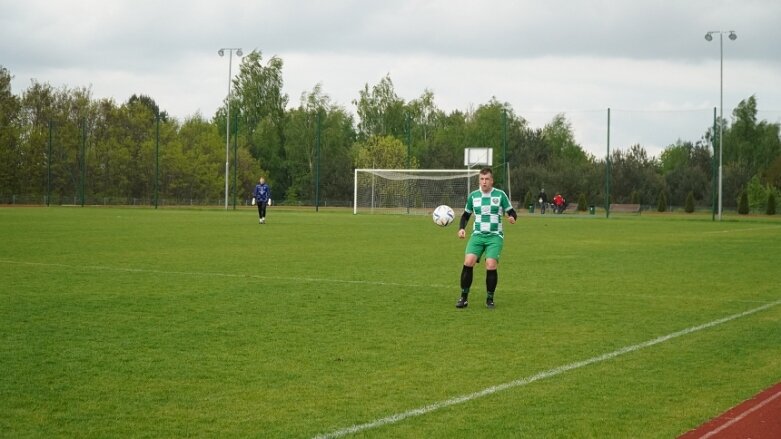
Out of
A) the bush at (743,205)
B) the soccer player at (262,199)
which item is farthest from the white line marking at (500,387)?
the bush at (743,205)

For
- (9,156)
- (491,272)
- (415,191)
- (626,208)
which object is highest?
(9,156)

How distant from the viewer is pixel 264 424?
609cm

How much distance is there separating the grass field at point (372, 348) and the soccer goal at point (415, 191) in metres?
37.3

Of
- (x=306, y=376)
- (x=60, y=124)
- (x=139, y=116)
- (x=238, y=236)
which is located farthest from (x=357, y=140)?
(x=306, y=376)

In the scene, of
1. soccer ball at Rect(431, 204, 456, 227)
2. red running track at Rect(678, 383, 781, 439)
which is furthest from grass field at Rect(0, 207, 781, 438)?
soccer ball at Rect(431, 204, 456, 227)

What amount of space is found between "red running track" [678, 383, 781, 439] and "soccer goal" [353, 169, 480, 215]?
47971 millimetres

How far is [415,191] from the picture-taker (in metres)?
56.8

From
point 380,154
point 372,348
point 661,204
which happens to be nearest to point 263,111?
point 380,154

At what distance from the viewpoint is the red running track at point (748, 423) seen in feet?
19.1

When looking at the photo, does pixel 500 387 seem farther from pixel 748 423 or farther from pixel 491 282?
pixel 491 282

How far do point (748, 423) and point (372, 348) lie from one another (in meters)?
3.65

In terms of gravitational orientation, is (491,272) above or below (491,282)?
above

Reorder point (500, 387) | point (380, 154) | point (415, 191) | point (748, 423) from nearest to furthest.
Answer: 1. point (748, 423)
2. point (500, 387)
3. point (415, 191)
4. point (380, 154)

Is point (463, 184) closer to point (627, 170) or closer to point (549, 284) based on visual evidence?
point (627, 170)
